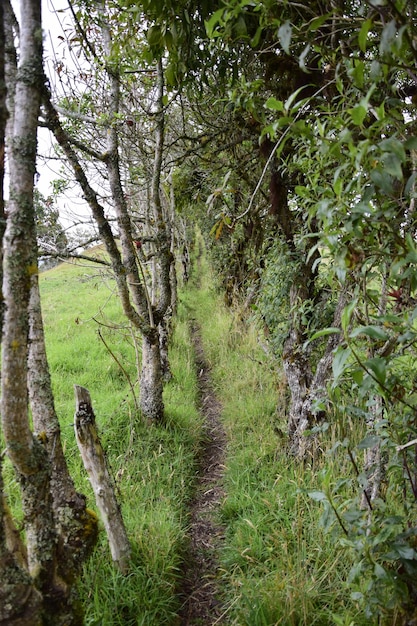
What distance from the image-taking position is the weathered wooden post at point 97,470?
2.43m

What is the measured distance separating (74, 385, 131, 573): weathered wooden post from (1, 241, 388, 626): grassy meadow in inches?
6.5

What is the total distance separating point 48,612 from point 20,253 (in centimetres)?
153

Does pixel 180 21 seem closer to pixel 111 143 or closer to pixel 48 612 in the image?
pixel 111 143

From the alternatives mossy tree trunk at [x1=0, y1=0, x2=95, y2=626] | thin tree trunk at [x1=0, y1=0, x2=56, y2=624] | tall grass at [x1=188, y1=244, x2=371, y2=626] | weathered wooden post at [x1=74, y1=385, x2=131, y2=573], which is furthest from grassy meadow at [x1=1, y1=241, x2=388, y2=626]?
thin tree trunk at [x1=0, y1=0, x2=56, y2=624]

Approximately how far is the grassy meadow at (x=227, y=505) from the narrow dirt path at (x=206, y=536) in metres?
0.08

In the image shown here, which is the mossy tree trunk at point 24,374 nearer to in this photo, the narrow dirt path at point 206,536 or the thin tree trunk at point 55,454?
the thin tree trunk at point 55,454

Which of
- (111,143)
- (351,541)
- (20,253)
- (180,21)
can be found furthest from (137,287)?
(351,541)

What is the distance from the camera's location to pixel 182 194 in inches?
255

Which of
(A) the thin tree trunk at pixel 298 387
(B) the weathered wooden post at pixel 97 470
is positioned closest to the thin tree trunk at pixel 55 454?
(B) the weathered wooden post at pixel 97 470

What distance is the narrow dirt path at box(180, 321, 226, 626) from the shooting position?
254cm

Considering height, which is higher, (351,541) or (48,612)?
(351,541)

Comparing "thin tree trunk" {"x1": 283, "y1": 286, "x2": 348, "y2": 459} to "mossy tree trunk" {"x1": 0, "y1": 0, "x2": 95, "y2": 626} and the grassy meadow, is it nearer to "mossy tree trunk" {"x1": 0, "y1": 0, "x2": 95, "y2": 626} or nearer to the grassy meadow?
the grassy meadow

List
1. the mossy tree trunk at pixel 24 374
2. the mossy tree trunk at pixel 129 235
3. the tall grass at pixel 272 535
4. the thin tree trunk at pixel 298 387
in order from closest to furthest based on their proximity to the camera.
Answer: the mossy tree trunk at pixel 24 374, the tall grass at pixel 272 535, the mossy tree trunk at pixel 129 235, the thin tree trunk at pixel 298 387

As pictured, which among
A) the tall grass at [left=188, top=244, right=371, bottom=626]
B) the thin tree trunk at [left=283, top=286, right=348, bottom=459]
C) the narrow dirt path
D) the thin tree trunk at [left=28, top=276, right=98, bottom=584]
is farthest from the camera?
the thin tree trunk at [left=283, top=286, right=348, bottom=459]
